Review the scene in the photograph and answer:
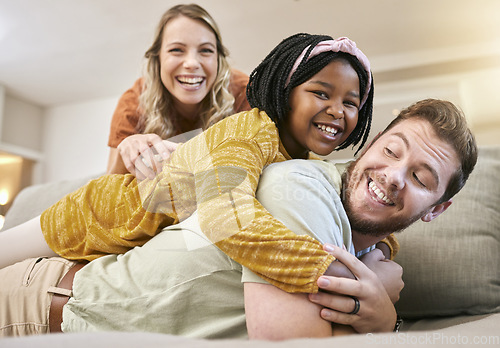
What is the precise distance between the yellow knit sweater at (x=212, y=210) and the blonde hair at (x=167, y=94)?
0.34m

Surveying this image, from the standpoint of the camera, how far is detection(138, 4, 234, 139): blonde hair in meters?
1.39

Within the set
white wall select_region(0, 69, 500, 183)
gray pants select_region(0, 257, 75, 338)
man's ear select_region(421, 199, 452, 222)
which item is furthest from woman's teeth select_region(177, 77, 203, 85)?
white wall select_region(0, 69, 500, 183)

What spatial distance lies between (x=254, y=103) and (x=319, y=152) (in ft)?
0.69

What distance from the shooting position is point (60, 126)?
5.34 m

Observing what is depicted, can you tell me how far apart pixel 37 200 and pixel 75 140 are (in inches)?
154

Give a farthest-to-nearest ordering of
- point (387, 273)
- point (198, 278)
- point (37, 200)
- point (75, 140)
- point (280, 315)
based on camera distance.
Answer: point (75, 140)
point (37, 200)
point (387, 273)
point (198, 278)
point (280, 315)

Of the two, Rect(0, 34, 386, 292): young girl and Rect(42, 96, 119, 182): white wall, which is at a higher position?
Rect(42, 96, 119, 182): white wall

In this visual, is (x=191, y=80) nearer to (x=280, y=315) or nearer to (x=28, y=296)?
(x=28, y=296)

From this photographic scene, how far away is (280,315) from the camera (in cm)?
63

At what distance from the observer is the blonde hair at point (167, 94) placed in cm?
139

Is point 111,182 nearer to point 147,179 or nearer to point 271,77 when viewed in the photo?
point 147,179

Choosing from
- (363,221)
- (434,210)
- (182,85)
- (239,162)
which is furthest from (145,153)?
(434,210)

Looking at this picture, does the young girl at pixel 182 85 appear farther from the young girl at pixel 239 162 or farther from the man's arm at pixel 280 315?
the man's arm at pixel 280 315

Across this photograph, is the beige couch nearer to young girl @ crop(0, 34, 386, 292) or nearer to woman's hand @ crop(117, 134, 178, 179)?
young girl @ crop(0, 34, 386, 292)
